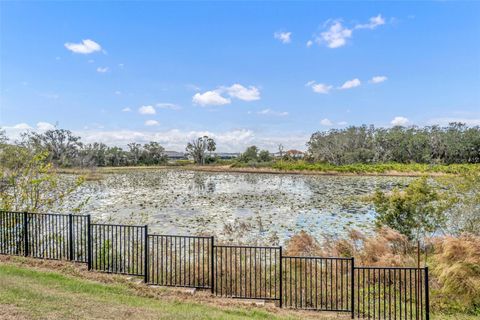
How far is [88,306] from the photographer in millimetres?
4691

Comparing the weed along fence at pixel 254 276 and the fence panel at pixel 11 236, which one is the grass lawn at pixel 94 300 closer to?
the weed along fence at pixel 254 276

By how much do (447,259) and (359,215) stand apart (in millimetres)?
7887

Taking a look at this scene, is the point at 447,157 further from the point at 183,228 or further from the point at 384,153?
the point at 183,228

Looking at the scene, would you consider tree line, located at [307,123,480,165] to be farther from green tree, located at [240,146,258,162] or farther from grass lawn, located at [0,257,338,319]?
grass lawn, located at [0,257,338,319]

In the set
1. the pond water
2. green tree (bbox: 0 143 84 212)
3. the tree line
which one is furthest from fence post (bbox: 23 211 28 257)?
the tree line

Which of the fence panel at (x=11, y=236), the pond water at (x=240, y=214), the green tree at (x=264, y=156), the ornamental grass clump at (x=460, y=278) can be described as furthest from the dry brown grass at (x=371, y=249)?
the green tree at (x=264, y=156)

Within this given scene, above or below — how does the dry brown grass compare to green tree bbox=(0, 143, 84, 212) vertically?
below

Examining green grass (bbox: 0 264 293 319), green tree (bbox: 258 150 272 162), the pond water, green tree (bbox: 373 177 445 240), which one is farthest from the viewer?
green tree (bbox: 258 150 272 162)

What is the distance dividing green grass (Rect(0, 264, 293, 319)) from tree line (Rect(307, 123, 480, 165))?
182 feet

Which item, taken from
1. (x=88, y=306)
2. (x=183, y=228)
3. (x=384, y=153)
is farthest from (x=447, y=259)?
(x=384, y=153)

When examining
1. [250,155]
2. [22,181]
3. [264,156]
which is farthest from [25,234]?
[264,156]

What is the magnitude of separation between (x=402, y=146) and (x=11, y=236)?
202 ft

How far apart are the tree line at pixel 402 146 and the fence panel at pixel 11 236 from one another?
55.2 m

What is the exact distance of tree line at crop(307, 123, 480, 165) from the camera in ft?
181
